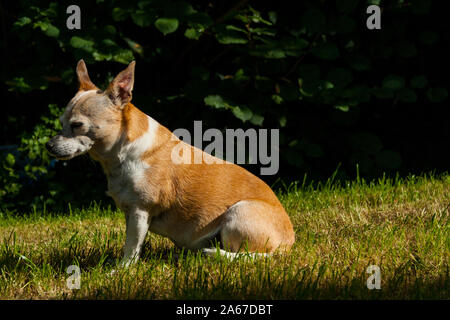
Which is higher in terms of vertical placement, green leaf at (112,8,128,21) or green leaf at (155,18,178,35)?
green leaf at (112,8,128,21)

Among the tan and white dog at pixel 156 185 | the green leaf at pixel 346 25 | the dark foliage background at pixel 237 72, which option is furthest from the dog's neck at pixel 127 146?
the green leaf at pixel 346 25

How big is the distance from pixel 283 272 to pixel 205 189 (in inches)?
27.3

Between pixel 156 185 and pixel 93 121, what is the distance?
0.52 m

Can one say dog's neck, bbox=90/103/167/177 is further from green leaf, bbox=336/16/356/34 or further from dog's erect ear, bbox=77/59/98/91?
green leaf, bbox=336/16/356/34

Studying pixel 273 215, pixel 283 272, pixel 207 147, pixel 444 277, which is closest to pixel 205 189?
pixel 273 215

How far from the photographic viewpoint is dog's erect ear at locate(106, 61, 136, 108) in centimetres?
317

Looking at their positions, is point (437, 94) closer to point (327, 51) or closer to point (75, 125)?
point (327, 51)

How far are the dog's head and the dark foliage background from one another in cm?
→ 150

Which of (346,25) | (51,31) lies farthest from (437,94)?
(51,31)

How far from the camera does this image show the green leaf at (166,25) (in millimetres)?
4367

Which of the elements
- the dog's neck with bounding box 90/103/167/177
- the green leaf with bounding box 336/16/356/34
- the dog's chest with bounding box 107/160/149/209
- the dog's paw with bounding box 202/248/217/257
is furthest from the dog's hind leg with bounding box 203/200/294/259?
the green leaf with bounding box 336/16/356/34

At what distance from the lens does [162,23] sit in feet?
14.4

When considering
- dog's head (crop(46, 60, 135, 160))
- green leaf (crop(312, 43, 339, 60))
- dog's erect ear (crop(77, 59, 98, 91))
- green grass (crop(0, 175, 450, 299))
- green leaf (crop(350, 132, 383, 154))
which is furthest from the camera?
green leaf (crop(350, 132, 383, 154))

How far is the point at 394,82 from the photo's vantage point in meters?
5.27
